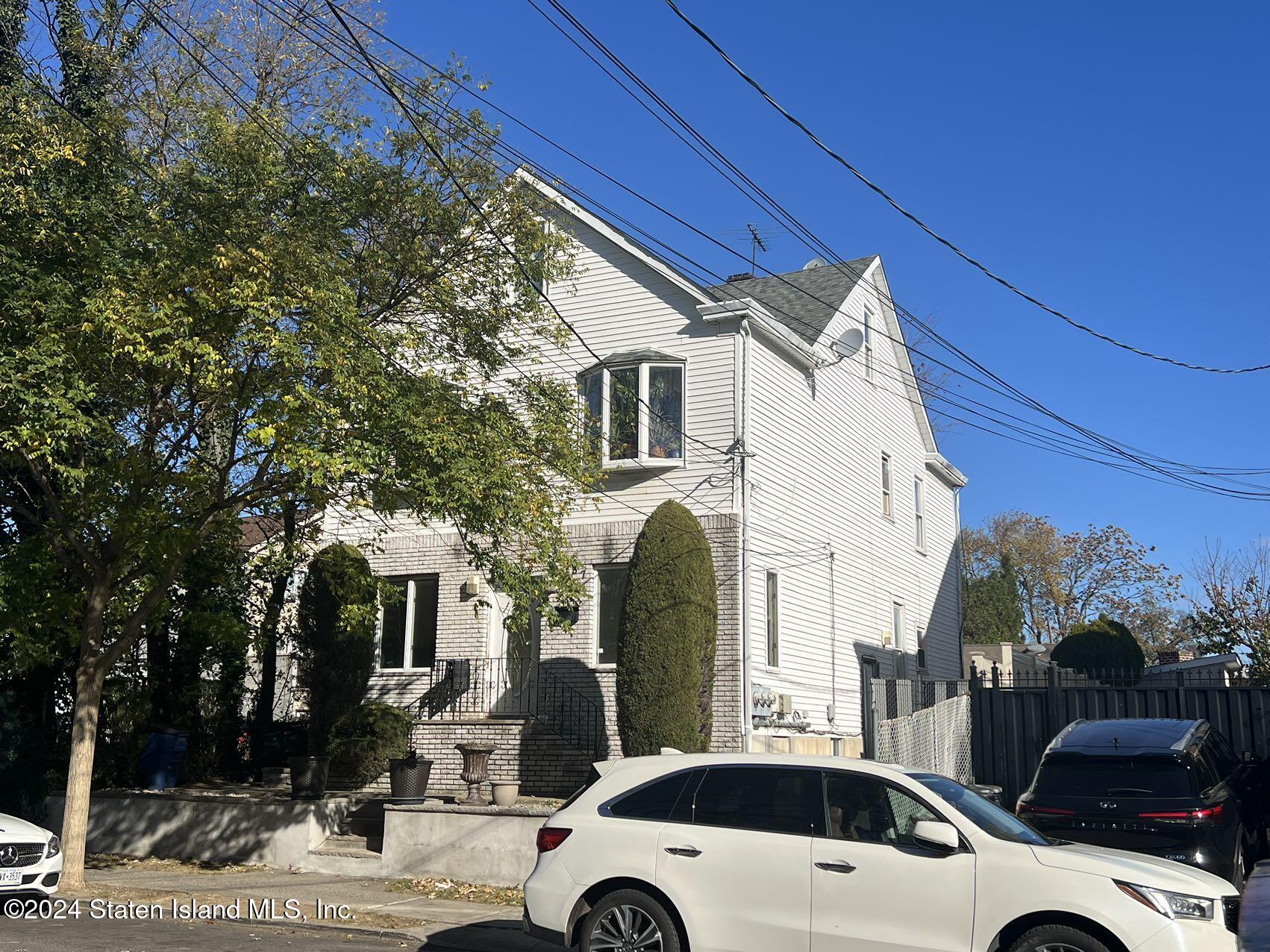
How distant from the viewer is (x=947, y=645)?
29.6m

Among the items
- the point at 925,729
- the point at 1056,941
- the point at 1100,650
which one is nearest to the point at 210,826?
the point at 925,729

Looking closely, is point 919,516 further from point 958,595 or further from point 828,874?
point 828,874

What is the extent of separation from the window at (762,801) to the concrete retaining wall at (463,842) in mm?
6447

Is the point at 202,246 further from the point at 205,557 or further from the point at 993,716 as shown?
the point at 993,716

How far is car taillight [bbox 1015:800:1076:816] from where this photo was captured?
1067 cm

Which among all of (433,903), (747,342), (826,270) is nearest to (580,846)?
(433,903)

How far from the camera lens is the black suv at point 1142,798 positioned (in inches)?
404

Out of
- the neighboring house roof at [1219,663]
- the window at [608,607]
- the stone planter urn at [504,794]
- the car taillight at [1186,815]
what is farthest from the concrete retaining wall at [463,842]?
the neighboring house roof at [1219,663]

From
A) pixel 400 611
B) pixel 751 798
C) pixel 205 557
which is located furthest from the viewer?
pixel 400 611

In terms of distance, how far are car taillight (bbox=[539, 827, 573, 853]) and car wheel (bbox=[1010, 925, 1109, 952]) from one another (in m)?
3.03

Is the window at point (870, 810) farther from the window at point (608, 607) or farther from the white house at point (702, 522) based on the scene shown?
the window at point (608, 607)

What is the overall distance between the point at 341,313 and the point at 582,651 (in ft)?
27.5

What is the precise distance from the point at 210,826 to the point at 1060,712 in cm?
1178

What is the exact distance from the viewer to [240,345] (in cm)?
1236
